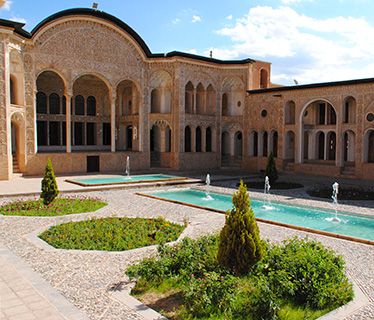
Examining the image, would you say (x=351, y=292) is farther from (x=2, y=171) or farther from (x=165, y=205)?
(x=2, y=171)

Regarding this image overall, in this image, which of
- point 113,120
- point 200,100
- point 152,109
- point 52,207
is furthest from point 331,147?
point 52,207

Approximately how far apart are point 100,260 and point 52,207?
540cm

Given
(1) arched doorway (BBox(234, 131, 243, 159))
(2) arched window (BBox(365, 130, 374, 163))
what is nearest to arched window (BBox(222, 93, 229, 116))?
(1) arched doorway (BBox(234, 131, 243, 159))

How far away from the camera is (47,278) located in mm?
5867

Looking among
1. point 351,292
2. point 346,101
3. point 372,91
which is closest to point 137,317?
point 351,292

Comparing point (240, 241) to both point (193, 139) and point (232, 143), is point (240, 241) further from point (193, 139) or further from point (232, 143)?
point (232, 143)

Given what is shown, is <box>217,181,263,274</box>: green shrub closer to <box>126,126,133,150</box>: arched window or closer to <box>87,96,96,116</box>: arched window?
<box>126,126,133,150</box>: arched window

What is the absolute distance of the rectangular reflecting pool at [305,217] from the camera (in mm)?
9938

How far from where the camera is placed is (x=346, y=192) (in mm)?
15961

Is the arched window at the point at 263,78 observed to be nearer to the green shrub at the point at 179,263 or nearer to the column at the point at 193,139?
the column at the point at 193,139

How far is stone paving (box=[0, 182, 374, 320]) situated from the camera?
5004 mm

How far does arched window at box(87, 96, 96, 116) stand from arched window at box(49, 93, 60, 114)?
209cm

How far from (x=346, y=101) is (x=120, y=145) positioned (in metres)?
15.0

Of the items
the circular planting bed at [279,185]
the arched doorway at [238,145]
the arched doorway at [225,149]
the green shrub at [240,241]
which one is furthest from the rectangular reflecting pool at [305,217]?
the arched doorway at [238,145]
